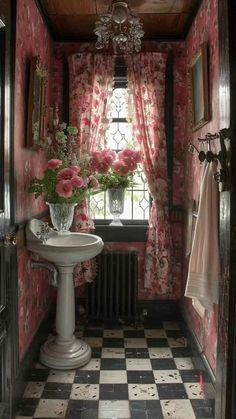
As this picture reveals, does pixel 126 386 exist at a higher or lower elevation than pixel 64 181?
lower

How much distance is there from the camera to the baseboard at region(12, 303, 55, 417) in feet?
7.50

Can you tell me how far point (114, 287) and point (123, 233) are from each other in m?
0.51

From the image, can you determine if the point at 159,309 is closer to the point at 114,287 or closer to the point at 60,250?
the point at 114,287

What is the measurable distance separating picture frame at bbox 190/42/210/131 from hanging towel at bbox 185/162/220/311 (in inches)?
21.6

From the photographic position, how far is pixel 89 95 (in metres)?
3.54

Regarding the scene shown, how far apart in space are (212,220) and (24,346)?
4.91ft

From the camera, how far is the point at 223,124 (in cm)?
171

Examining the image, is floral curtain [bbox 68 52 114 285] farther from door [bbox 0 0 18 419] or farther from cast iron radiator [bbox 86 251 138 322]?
door [bbox 0 0 18 419]

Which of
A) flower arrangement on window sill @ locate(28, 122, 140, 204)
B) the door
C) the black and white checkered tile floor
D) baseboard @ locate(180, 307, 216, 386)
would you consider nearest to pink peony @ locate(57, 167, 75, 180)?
flower arrangement on window sill @ locate(28, 122, 140, 204)

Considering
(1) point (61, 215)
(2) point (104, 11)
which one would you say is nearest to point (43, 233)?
(1) point (61, 215)

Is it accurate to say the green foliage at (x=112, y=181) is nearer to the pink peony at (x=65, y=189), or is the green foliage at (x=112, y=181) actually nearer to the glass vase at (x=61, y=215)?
the glass vase at (x=61, y=215)

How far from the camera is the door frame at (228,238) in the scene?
162cm

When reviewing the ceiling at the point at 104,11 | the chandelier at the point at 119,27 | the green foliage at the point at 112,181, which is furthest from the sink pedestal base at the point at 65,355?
the ceiling at the point at 104,11

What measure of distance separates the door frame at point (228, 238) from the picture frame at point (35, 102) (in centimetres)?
135
